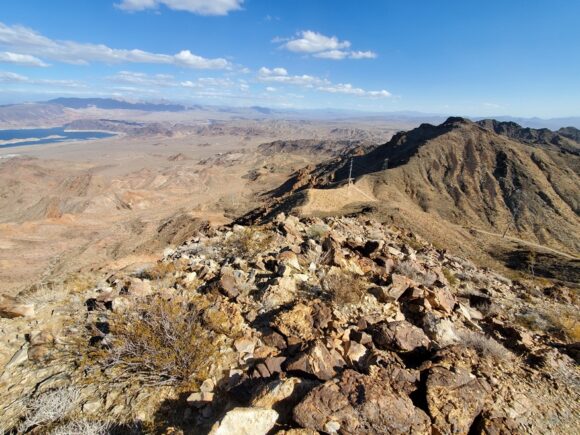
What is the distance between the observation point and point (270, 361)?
→ 14.8 ft

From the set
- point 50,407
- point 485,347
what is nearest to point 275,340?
point 50,407

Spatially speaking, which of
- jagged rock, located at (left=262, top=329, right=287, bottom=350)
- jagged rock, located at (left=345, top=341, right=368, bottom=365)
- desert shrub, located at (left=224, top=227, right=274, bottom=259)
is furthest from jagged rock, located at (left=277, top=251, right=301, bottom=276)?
jagged rock, located at (left=345, top=341, right=368, bottom=365)

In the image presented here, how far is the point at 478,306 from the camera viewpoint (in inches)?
366

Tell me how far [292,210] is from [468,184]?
33.2m

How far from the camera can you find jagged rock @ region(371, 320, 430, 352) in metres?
5.05

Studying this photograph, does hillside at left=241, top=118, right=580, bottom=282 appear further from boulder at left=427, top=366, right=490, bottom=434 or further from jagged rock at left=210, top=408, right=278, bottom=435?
jagged rock at left=210, top=408, right=278, bottom=435

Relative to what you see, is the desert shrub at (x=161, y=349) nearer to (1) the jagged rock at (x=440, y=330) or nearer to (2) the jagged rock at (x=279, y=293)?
(2) the jagged rock at (x=279, y=293)

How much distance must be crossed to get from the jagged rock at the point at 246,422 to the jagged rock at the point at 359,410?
294mm

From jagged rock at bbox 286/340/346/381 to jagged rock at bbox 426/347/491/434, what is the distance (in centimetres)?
116

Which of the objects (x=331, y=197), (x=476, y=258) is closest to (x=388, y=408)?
(x=476, y=258)

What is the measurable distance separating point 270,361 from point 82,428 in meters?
2.26

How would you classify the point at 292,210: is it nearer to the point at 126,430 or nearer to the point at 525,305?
the point at 525,305

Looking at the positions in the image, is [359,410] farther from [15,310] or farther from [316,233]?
[316,233]

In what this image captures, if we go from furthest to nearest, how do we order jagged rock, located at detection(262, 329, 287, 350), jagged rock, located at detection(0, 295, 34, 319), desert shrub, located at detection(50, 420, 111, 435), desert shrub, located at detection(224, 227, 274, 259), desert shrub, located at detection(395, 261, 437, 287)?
desert shrub, located at detection(224, 227, 274, 259) < desert shrub, located at detection(395, 261, 437, 287) < jagged rock, located at detection(0, 295, 34, 319) < jagged rock, located at detection(262, 329, 287, 350) < desert shrub, located at detection(50, 420, 111, 435)
